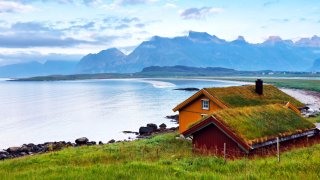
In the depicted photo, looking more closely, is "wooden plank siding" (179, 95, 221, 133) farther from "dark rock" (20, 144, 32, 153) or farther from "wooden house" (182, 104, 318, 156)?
"dark rock" (20, 144, 32, 153)

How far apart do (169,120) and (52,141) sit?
2514 cm

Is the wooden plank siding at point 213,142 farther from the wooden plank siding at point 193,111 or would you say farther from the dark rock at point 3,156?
the dark rock at point 3,156

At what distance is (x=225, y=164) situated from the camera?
13891mm

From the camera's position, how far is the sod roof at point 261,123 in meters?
23.4

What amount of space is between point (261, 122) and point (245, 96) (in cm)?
1018

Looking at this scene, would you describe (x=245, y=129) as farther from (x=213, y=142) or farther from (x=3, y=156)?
(x=3, y=156)

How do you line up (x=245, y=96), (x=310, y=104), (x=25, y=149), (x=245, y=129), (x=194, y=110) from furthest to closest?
(x=310, y=104) → (x=25, y=149) → (x=194, y=110) → (x=245, y=96) → (x=245, y=129)

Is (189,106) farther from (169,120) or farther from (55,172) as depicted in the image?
(169,120)

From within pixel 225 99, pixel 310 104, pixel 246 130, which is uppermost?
pixel 225 99

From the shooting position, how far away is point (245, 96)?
115 feet

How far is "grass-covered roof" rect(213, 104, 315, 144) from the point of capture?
922 inches

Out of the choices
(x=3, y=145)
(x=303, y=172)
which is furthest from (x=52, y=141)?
(x=303, y=172)

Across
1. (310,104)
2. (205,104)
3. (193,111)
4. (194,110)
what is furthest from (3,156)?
(310,104)

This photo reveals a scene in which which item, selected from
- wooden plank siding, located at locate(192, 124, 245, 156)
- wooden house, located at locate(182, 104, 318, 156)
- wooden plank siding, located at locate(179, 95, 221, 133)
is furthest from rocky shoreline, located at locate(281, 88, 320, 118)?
wooden plank siding, located at locate(192, 124, 245, 156)
